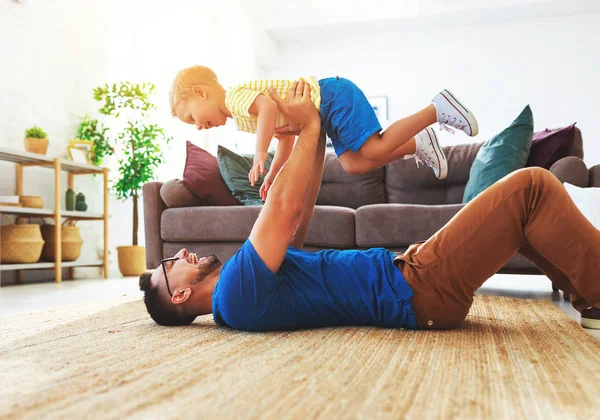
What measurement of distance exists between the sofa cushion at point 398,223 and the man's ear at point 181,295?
1.64 m

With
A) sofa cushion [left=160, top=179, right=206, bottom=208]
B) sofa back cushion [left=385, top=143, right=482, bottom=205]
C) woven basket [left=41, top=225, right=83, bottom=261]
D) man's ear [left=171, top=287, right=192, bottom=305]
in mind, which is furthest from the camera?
woven basket [left=41, top=225, right=83, bottom=261]

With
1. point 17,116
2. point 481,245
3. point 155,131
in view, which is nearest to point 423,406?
point 481,245

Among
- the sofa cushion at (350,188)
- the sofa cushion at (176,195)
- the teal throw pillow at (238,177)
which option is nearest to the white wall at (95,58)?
the sofa cushion at (176,195)

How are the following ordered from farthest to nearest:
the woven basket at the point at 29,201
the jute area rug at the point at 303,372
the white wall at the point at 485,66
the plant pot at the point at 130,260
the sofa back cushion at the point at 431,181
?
1. the white wall at the point at 485,66
2. the plant pot at the point at 130,260
3. the woven basket at the point at 29,201
4. the sofa back cushion at the point at 431,181
5. the jute area rug at the point at 303,372

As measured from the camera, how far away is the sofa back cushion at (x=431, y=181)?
3.65m

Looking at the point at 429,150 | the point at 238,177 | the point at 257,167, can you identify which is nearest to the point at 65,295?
the point at 238,177

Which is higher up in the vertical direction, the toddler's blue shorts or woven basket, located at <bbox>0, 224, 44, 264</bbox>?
the toddler's blue shorts

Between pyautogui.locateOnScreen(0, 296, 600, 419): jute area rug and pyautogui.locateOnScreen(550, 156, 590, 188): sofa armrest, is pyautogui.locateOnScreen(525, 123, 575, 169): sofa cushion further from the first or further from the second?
pyautogui.locateOnScreen(0, 296, 600, 419): jute area rug

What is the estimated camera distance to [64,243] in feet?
14.3

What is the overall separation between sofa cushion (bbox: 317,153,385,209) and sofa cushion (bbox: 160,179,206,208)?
37.8 inches

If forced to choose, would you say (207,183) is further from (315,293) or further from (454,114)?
(315,293)

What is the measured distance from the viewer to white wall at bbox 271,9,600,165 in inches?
272

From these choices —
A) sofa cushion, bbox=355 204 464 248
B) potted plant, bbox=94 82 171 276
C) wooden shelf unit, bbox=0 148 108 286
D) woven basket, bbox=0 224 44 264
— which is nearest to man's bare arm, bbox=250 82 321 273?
sofa cushion, bbox=355 204 464 248

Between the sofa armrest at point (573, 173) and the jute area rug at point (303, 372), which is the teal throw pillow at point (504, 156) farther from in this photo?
the jute area rug at point (303, 372)
